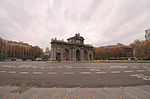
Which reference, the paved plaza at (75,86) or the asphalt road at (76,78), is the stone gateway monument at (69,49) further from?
the paved plaza at (75,86)

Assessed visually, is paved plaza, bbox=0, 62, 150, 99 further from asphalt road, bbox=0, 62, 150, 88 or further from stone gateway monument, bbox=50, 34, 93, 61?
stone gateway monument, bbox=50, 34, 93, 61

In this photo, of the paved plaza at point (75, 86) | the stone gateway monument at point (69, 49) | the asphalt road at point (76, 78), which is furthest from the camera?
the stone gateway monument at point (69, 49)

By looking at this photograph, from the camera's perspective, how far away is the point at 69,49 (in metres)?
51.3

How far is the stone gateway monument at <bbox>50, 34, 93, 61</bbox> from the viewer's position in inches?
1726

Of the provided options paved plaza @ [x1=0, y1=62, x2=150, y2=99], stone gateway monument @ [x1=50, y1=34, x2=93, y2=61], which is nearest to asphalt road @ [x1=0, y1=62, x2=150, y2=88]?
paved plaza @ [x1=0, y1=62, x2=150, y2=99]

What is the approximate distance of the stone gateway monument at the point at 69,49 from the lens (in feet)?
144

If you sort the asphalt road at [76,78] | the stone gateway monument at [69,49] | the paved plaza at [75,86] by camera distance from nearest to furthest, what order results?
the paved plaza at [75,86], the asphalt road at [76,78], the stone gateway monument at [69,49]

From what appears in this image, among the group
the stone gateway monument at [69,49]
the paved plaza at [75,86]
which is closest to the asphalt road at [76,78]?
the paved plaza at [75,86]

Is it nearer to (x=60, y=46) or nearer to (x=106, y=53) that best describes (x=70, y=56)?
(x=60, y=46)

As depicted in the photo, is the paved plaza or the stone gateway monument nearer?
the paved plaza

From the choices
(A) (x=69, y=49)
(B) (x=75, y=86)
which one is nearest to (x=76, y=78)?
(B) (x=75, y=86)

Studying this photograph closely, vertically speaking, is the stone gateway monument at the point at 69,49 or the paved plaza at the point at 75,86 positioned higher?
the stone gateway monument at the point at 69,49

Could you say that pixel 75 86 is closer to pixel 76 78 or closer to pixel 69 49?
pixel 76 78

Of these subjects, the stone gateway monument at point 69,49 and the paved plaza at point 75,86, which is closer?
the paved plaza at point 75,86
